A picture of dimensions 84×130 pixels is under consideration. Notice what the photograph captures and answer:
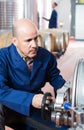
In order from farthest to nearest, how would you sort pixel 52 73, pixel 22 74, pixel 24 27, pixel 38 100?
pixel 52 73
pixel 22 74
pixel 24 27
pixel 38 100

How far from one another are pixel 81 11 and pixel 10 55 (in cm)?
1286

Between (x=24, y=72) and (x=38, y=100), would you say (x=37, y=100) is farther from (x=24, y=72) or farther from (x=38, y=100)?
(x=24, y=72)

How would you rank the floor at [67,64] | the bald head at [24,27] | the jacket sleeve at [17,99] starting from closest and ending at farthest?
the jacket sleeve at [17,99] → the bald head at [24,27] → the floor at [67,64]

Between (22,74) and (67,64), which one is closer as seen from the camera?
(22,74)

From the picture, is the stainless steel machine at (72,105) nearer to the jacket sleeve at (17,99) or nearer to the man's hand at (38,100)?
the man's hand at (38,100)

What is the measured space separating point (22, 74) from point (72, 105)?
47 centimetres

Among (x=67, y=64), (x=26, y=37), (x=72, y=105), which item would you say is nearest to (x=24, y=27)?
(x=26, y=37)

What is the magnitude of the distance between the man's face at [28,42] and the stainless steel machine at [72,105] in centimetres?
31

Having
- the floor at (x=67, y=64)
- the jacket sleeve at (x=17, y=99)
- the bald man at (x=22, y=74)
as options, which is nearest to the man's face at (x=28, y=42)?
the bald man at (x=22, y=74)

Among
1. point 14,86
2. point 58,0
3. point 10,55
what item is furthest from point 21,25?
point 58,0

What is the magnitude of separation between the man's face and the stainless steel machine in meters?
0.31

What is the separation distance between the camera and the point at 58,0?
44.9 ft

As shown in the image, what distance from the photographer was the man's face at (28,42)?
118 centimetres

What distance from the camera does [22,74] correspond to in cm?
128
